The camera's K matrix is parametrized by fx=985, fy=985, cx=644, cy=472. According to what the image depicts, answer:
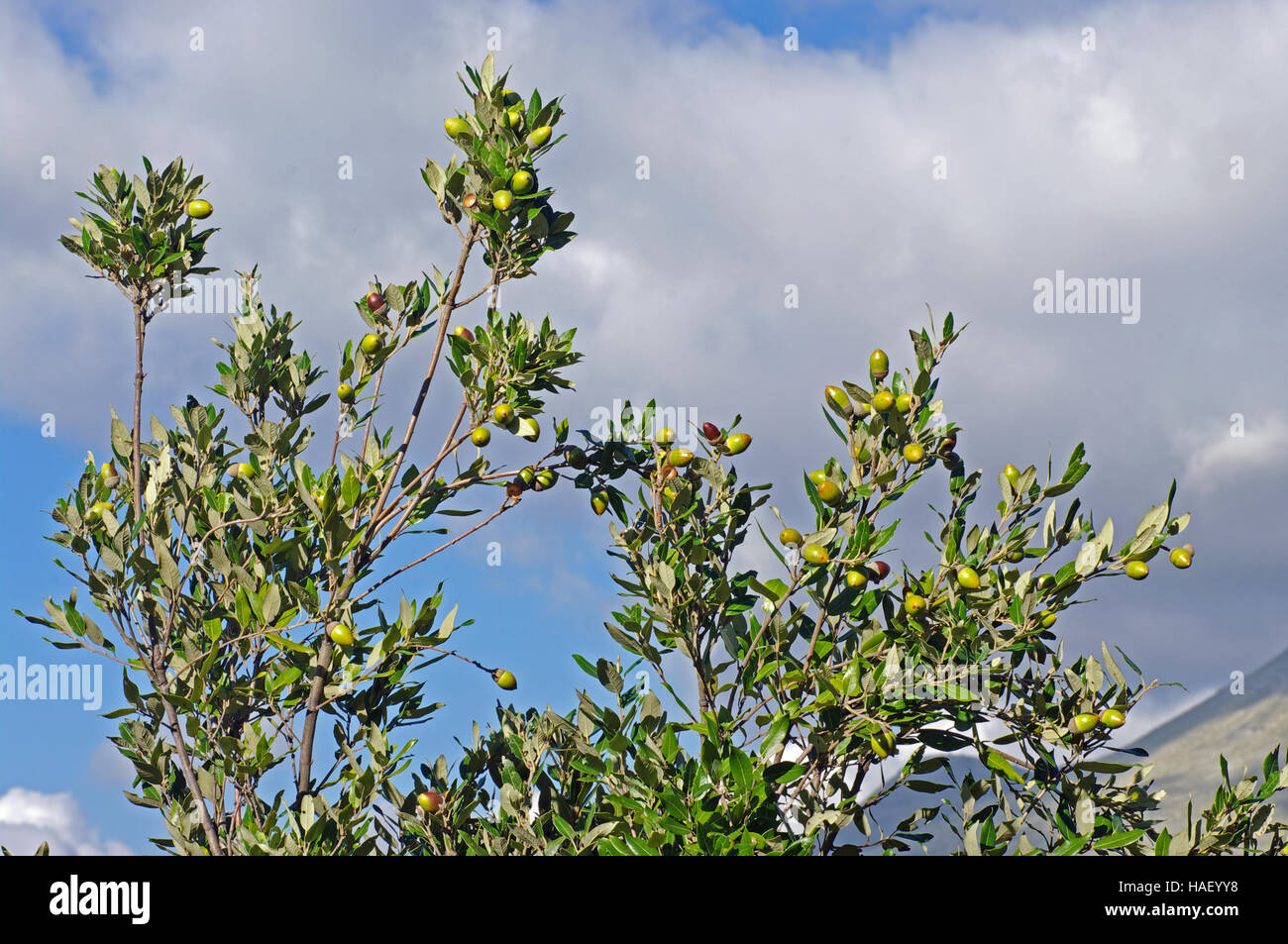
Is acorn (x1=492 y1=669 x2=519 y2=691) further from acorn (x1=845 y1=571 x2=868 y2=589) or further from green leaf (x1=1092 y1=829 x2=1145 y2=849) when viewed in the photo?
green leaf (x1=1092 y1=829 x2=1145 y2=849)

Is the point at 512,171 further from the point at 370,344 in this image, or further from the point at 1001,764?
the point at 1001,764

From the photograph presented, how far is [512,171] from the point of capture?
482cm

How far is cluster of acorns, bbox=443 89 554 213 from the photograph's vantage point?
4732 mm

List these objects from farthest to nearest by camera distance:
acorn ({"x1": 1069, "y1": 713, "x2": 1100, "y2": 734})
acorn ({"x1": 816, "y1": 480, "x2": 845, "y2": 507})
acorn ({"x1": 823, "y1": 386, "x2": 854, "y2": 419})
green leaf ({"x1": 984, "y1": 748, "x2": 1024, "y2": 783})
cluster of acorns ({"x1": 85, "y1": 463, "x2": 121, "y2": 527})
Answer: cluster of acorns ({"x1": 85, "y1": 463, "x2": 121, "y2": 527})
acorn ({"x1": 823, "y1": 386, "x2": 854, "y2": 419})
acorn ({"x1": 816, "y1": 480, "x2": 845, "y2": 507})
green leaf ({"x1": 984, "y1": 748, "x2": 1024, "y2": 783})
acorn ({"x1": 1069, "y1": 713, "x2": 1100, "y2": 734})

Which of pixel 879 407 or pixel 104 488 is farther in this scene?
pixel 104 488

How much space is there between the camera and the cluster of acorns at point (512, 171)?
4732 mm

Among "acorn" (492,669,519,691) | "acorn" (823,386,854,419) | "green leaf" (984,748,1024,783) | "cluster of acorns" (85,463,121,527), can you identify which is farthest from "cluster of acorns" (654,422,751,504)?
"cluster of acorns" (85,463,121,527)

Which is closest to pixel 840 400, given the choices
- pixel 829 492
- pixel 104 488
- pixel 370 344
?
pixel 829 492

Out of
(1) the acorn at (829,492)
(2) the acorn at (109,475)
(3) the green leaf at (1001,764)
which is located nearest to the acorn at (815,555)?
(1) the acorn at (829,492)

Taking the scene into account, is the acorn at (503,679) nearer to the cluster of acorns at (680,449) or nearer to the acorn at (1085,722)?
the cluster of acorns at (680,449)
